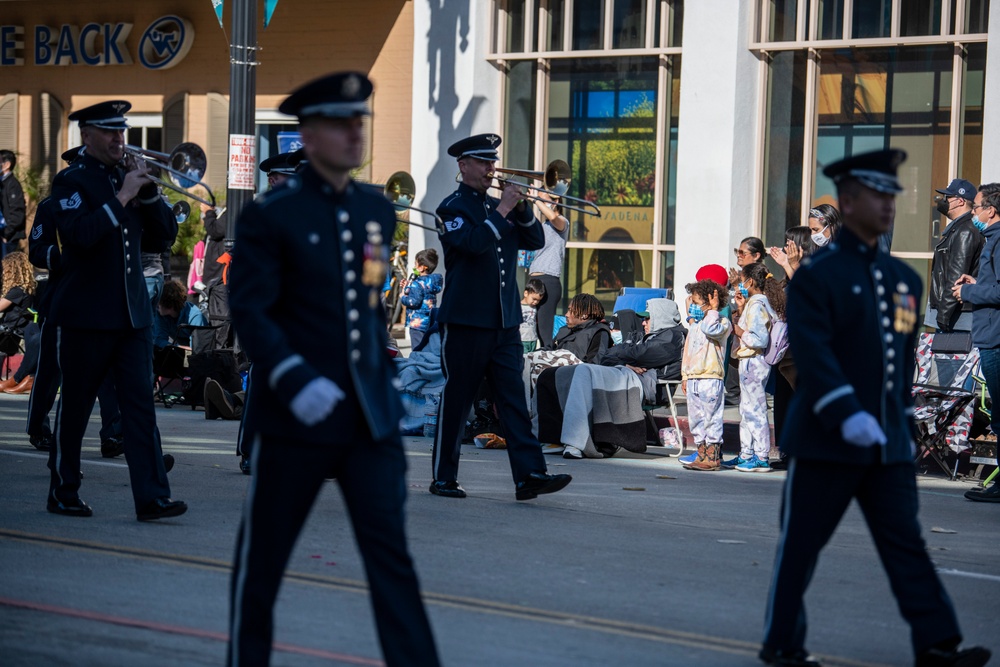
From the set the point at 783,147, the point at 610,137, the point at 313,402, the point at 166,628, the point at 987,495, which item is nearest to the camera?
the point at 313,402

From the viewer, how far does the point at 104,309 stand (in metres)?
7.92

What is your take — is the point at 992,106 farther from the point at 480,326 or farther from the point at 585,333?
the point at 480,326

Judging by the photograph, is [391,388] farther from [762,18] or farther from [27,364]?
[762,18]

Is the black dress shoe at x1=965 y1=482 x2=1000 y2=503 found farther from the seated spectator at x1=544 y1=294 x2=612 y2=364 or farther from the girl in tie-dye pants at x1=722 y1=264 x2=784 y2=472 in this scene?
the seated spectator at x1=544 y1=294 x2=612 y2=364

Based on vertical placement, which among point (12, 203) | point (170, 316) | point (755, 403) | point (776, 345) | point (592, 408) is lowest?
point (592, 408)

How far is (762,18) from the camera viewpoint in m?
17.0

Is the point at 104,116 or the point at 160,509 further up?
the point at 104,116

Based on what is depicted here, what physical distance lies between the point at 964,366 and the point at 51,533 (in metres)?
7.21

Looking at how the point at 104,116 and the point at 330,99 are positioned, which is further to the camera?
the point at 104,116

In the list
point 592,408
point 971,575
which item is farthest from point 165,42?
point 971,575

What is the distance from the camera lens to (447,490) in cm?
927

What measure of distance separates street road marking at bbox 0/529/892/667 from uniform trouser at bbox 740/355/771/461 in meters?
5.56

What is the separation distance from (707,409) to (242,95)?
6.20 metres

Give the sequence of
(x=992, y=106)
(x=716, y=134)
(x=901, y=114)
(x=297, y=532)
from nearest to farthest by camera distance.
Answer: (x=297, y=532)
(x=992, y=106)
(x=901, y=114)
(x=716, y=134)
